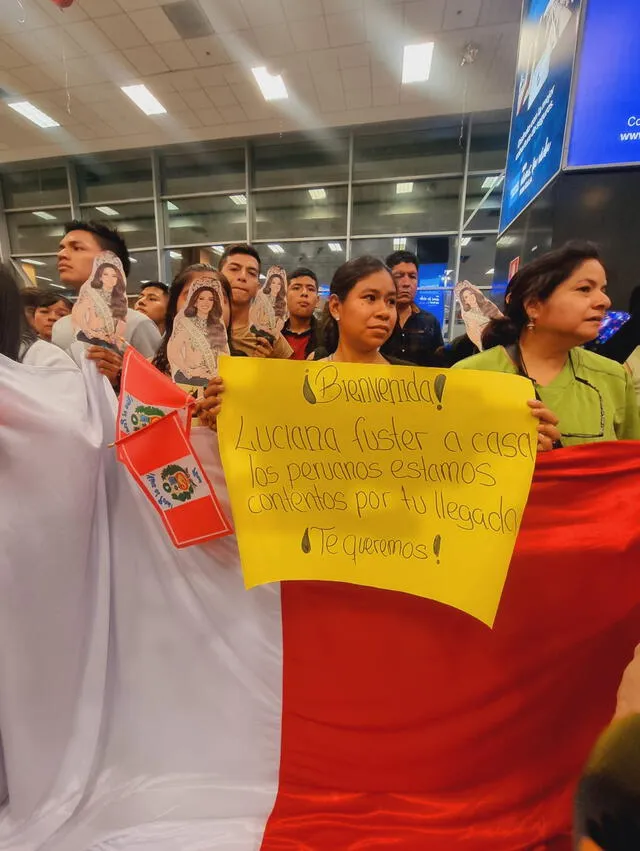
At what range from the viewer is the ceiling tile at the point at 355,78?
4371mm

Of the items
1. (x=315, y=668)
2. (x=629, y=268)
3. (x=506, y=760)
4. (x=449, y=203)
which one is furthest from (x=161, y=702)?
(x=449, y=203)

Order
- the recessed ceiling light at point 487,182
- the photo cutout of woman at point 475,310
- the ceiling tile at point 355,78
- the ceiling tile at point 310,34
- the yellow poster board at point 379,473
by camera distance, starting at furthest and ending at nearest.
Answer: the recessed ceiling light at point 487,182 < the ceiling tile at point 355,78 < the ceiling tile at point 310,34 < the photo cutout of woman at point 475,310 < the yellow poster board at point 379,473

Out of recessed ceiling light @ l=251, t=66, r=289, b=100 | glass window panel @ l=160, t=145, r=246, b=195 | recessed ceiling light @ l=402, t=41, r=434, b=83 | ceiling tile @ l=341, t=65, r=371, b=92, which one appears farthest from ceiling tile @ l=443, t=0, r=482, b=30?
glass window panel @ l=160, t=145, r=246, b=195

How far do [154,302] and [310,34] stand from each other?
3024mm

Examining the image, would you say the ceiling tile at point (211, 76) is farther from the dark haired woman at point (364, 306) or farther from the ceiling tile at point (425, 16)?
the dark haired woman at point (364, 306)

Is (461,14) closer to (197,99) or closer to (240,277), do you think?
(197,99)

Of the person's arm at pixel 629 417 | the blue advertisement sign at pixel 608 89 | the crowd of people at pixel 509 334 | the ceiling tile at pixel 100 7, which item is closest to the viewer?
the crowd of people at pixel 509 334

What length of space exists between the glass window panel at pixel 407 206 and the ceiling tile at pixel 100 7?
3.07 meters

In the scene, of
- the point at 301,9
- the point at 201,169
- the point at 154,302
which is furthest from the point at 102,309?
the point at 201,169

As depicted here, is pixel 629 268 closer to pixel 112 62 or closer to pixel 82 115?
pixel 112 62

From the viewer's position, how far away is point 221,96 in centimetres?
488

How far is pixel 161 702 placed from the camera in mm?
1067

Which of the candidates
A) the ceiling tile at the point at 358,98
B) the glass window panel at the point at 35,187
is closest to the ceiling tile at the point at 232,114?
the ceiling tile at the point at 358,98

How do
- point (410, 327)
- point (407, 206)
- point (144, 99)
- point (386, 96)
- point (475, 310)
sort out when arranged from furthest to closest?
point (407, 206) → point (144, 99) → point (386, 96) → point (410, 327) → point (475, 310)
